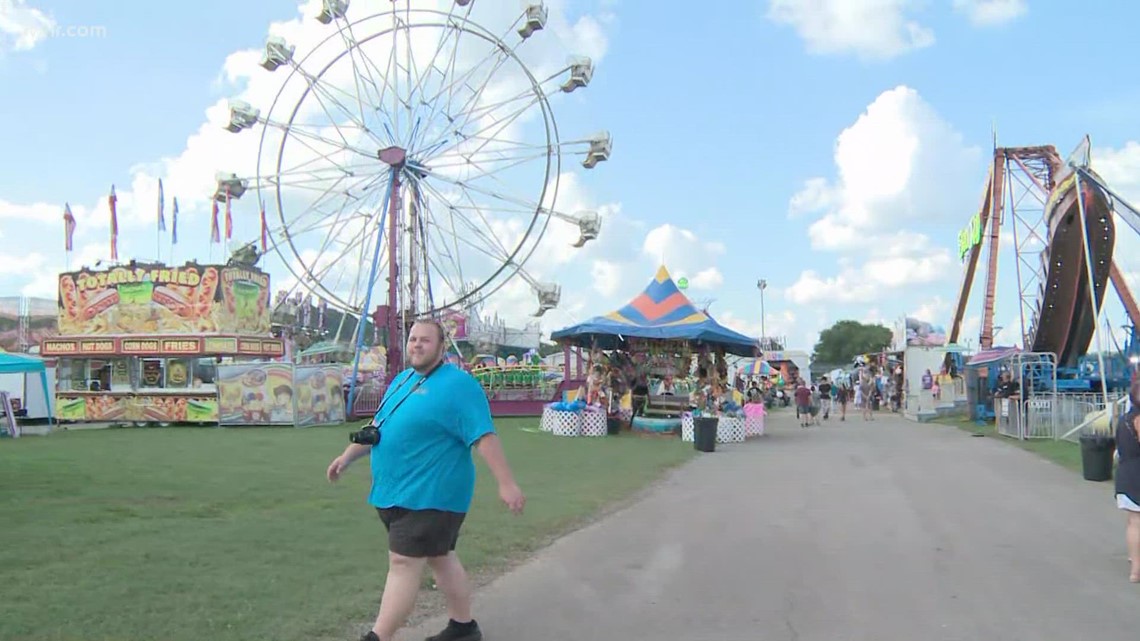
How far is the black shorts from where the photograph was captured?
4.51m

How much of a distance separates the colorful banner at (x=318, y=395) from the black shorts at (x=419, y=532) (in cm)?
2241

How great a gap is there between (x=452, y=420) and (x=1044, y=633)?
141 inches

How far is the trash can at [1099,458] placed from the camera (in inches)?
499

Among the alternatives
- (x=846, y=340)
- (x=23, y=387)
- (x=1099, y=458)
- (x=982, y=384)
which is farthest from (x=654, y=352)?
(x=846, y=340)

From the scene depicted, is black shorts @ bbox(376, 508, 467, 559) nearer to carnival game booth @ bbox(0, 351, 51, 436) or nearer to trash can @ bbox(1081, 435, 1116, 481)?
trash can @ bbox(1081, 435, 1116, 481)

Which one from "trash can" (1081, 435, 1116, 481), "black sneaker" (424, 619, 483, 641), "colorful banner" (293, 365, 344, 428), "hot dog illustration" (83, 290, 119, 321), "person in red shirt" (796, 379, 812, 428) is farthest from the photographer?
"hot dog illustration" (83, 290, 119, 321)

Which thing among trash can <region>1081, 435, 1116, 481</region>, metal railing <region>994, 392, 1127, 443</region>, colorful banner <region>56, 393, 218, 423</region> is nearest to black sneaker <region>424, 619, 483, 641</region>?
trash can <region>1081, 435, 1116, 481</region>

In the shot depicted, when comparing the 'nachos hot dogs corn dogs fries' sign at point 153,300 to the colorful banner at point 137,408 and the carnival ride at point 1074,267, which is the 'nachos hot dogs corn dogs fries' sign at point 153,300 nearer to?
the colorful banner at point 137,408

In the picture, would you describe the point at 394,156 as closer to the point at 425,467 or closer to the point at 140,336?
the point at 140,336

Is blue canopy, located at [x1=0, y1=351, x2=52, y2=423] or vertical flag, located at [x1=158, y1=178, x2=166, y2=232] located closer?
blue canopy, located at [x1=0, y1=351, x2=52, y2=423]

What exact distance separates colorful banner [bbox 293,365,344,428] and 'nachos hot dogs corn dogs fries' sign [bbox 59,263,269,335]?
3493 millimetres

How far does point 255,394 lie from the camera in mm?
26297

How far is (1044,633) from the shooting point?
17.5 feet

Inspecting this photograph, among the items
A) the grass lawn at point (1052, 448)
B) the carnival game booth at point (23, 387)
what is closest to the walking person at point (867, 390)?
the grass lawn at point (1052, 448)
